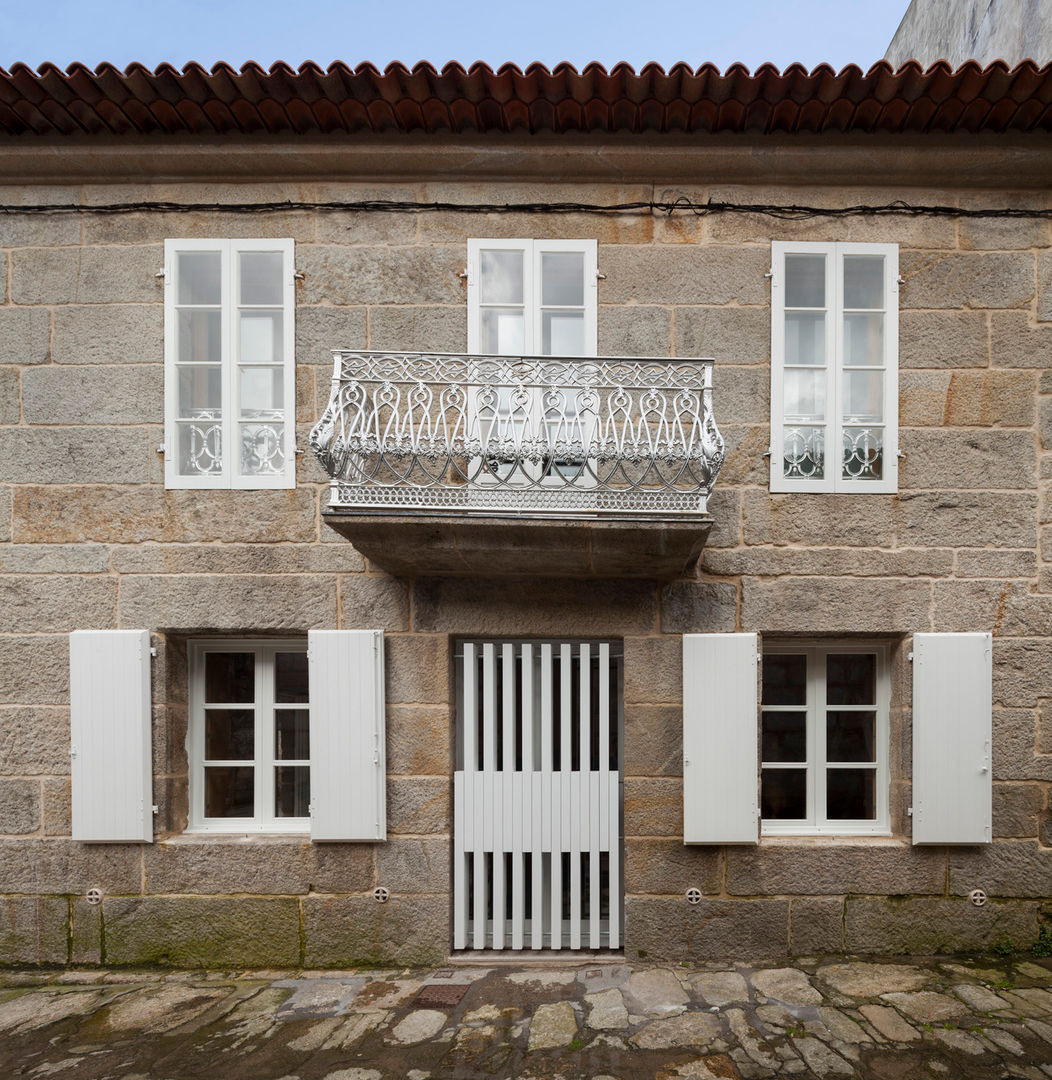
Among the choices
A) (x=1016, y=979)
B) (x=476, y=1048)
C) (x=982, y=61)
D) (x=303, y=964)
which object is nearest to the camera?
(x=476, y=1048)

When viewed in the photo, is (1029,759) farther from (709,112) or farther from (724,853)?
(709,112)

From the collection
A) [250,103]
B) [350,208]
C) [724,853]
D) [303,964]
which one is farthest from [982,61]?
[303,964]

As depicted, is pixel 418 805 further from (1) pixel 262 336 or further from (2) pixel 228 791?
(1) pixel 262 336

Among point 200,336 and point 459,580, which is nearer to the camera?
point 459,580

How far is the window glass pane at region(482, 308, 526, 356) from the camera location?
4.19 metres

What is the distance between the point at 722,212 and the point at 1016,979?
5058 millimetres

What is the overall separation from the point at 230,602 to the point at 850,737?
424 centimetres

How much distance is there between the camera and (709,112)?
3887 millimetres

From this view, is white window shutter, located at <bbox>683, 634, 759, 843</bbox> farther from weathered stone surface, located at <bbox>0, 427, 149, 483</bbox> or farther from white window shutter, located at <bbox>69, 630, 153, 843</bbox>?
weathered stone surface, located at <bbox>0, 427, 149, 483</bbox>

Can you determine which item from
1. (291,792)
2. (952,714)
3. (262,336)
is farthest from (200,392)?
(952,714)

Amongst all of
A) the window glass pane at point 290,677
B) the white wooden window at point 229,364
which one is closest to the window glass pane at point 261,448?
the white wooden window at point 229,364

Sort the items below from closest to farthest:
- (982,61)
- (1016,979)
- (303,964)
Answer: (1016,979) → (303,964) → (982,61)

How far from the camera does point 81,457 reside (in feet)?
13.6

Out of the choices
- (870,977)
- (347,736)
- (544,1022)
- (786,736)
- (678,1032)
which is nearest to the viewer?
(678,1032)
